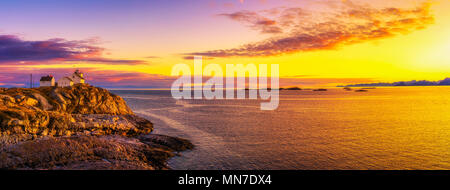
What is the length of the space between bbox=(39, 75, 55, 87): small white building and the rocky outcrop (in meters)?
34.3

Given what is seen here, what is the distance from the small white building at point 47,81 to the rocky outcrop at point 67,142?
112ft

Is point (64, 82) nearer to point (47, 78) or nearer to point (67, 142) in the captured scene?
point (47, 78)

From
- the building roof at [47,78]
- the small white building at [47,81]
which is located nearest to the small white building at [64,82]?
the small white building at [47,81]

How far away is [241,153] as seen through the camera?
2322 centimetres

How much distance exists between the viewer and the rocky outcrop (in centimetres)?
1541

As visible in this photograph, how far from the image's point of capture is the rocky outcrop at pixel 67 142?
1541 cm

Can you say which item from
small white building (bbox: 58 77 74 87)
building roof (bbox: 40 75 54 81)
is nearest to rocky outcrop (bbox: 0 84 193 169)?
small white building (bbox: 58 77 74 87)

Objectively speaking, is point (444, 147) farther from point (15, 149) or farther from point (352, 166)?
point (15, 149)

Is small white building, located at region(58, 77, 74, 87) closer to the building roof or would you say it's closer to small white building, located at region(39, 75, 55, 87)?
small white building, located at region(39, 75, 55, 87)

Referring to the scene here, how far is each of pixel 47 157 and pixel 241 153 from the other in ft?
51.2

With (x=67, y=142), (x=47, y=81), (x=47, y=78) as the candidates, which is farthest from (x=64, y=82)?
(x=67, y=142)

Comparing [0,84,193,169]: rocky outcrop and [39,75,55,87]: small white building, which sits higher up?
[39,75,55,87]: small white building

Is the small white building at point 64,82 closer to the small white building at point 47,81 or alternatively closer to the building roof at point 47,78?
the small white building at point 47,81
